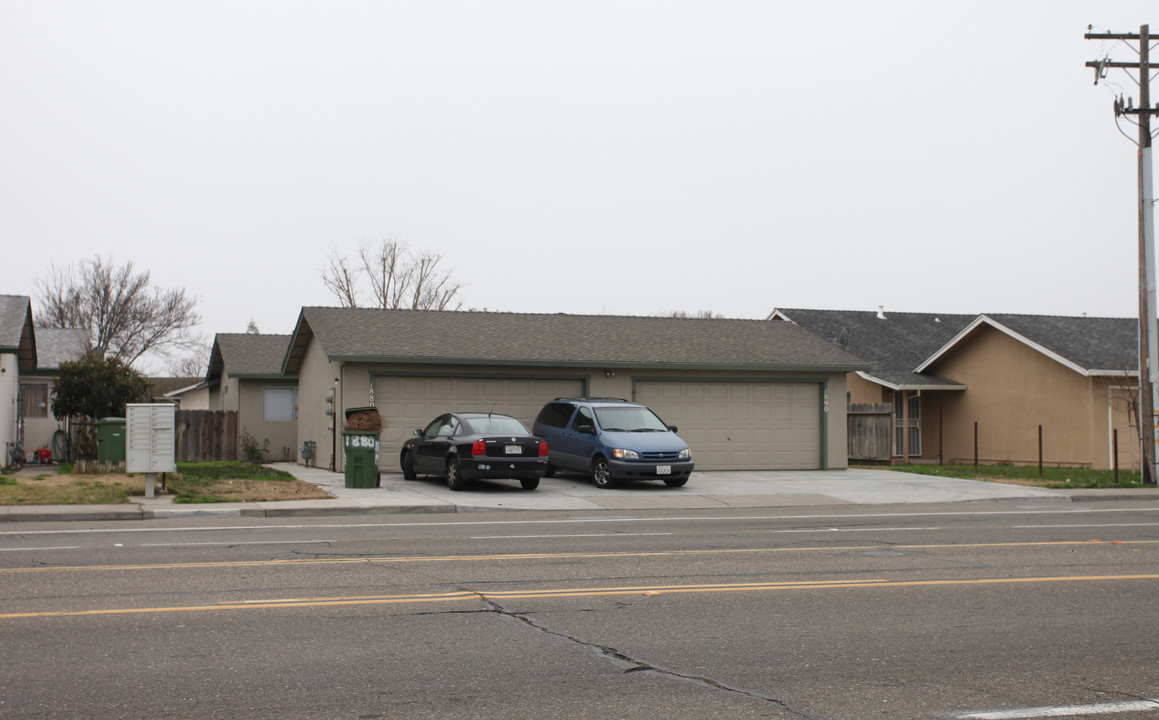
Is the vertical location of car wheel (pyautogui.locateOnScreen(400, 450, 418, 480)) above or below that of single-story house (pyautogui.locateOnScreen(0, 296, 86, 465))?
below

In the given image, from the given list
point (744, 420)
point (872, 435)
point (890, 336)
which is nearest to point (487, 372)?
point (744, 420)

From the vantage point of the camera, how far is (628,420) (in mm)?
21688

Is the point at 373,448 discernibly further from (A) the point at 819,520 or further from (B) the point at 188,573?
(B) the point at 188,573

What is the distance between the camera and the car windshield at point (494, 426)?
19922 millimetres

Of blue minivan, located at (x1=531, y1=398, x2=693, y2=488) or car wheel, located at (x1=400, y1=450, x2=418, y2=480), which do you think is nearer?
blue minivan, located at (x1=531, y1=398, x2=693, y2=488)

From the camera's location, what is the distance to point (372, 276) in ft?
174

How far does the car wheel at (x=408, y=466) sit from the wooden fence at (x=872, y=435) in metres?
15.3

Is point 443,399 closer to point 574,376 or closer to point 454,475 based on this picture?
point 574,376

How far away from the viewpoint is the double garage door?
23.8m

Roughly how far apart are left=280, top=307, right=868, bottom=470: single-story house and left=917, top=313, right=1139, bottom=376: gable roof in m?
7.15

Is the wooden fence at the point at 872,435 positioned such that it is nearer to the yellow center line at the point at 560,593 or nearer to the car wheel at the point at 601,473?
the car wheel at the point at 601,473

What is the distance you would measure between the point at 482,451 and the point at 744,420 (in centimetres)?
902

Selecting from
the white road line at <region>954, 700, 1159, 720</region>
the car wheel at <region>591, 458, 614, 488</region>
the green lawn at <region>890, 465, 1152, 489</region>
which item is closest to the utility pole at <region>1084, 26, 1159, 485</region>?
the green lawn at <region>890, 465, 1152, 489</region>

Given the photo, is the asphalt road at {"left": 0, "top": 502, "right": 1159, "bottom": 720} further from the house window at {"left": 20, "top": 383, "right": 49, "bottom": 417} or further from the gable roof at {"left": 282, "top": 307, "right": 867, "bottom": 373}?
the house window at {"left": 20, "top": 383, "right": 49, "bottom": 417}
